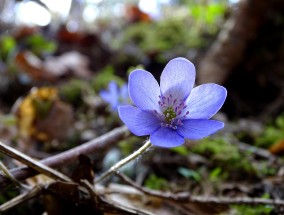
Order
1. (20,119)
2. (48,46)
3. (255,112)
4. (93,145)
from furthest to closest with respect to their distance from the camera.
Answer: (48,46) < (255,112) < (20,119) < (93,145)

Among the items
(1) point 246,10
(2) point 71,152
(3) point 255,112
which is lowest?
(2) point 71,152

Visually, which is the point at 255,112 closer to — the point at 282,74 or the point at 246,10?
the point at 282,74

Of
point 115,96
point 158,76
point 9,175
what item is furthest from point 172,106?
point 158,76

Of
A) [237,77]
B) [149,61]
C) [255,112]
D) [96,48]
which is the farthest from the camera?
[96,48]

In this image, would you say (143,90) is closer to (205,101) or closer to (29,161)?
(205,101)

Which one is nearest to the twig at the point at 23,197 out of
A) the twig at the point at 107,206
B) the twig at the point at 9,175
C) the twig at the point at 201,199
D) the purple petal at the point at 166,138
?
the twig at the point at 9,175

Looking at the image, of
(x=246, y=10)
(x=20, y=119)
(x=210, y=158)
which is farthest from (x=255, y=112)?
(x=20, y=119)

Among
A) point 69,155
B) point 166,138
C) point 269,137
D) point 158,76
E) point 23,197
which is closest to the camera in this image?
point 166,138
